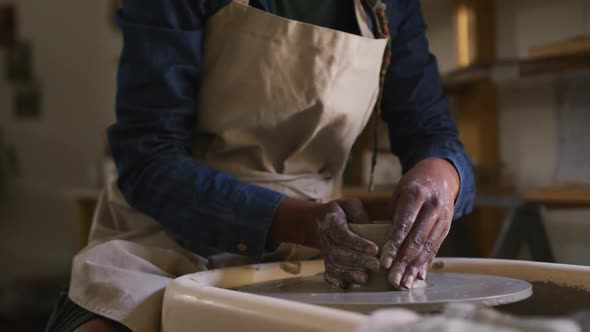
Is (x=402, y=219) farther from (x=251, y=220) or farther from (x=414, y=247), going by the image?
(x=251, y=220)

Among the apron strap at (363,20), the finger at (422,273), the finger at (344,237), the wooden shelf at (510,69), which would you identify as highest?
the apron strap at (363,20)

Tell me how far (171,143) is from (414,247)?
0.35 metres

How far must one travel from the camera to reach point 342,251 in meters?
0.71

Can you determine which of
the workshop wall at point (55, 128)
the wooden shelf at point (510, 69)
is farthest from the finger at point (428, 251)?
the workshop wall at point (55, 128)

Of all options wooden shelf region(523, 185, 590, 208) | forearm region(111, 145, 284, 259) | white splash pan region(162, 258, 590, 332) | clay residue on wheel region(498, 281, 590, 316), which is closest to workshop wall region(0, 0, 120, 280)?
wooden shelf region(523, 185, 590, 208)

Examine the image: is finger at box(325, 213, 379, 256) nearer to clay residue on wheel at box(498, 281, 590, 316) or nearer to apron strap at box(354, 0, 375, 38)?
clay residue on wheel at box(498, 281, 590, 316)

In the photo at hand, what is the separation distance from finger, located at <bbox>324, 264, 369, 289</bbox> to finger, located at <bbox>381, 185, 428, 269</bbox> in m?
0.03

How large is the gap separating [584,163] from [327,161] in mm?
1139

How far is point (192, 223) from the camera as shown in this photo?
2.73ft

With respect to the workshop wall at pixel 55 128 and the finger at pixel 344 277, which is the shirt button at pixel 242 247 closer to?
the finger at pixel 344 277

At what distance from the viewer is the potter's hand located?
0.70 metres

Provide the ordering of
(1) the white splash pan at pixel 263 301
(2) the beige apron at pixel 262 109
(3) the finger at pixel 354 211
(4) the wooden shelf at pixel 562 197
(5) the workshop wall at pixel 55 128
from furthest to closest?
1. (5) the workshop wall at pixel 55 128
2. (4) the wooden shelf at pixel 562 197
3. (2) the beige apron at pixel 262 109
4. (3) the finger at pixel 354 211
5. (1) the white splash pan at pixel 263 301

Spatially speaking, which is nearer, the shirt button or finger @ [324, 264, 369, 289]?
finger @ [324, 264, 369, 289]

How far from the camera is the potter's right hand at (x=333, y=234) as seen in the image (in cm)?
70
